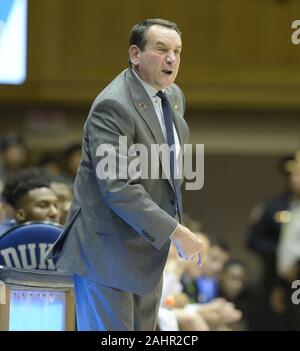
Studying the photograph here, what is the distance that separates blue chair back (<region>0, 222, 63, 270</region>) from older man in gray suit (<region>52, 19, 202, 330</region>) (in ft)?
1.80

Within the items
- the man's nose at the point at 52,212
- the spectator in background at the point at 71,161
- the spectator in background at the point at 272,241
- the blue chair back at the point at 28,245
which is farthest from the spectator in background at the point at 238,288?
the blue chair back at the point at 28,245

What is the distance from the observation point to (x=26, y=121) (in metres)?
10.5

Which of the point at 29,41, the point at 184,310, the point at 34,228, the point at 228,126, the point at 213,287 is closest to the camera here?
the point at 34,228

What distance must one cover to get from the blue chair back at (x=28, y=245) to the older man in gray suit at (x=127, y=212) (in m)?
0.55

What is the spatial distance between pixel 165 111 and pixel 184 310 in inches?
79.6

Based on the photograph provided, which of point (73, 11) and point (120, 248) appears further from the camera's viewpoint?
point (73, 11)

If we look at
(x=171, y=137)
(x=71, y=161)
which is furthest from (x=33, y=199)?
(x=71, y=161)

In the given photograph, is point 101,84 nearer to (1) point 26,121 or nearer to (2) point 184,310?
(1) point 26,121

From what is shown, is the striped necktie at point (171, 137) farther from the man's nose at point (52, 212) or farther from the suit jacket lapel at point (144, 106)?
the man's nose at point (52, 212)

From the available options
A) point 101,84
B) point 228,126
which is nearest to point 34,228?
point 101,84

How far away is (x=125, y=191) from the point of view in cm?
409

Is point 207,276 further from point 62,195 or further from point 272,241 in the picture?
point 62,195

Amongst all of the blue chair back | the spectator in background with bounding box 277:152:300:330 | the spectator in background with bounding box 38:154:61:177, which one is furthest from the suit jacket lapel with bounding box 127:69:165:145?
the spectator in background with bounding box 38:154:61:177

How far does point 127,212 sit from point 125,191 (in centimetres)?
8
